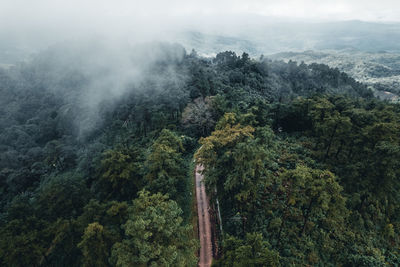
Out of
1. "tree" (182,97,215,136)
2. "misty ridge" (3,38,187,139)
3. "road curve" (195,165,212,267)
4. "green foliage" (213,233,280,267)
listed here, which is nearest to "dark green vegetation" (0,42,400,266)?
"green foliage" (213,233,280,267)

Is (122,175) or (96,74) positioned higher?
(122,175)

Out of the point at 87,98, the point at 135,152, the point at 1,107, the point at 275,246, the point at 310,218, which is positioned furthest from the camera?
the point at 1,107

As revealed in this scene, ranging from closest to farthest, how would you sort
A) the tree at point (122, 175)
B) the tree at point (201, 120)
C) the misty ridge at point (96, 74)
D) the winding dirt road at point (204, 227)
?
1. the winding dirt road at point (204, 227)
2. the tree at point (122, 175)
3. the tree at point (201, 120)
4. the misty ridge at point (96, 74)

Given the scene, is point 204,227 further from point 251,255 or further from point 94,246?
point 94,246

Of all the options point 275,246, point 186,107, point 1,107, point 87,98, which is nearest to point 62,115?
point 87,98

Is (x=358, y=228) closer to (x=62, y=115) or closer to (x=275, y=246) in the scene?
(x=275, y=246)

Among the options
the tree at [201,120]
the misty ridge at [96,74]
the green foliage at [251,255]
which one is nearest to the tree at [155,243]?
the green foliage at [251,255]

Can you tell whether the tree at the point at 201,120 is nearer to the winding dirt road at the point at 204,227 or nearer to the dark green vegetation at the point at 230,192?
the dark green vegetation at the point at 230,192

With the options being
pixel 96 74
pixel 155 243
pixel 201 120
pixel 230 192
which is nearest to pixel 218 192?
pixel 230 192
